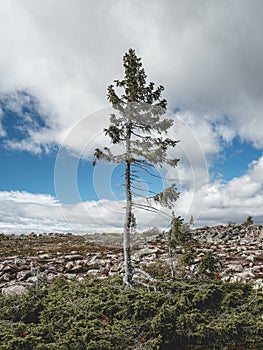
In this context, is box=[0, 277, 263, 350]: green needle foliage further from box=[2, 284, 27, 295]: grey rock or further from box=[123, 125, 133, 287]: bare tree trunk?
box=[2, 284, 27, 295]: grey rock

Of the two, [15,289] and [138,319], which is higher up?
[138,319]

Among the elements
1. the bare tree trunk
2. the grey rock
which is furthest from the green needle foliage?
the grey rock

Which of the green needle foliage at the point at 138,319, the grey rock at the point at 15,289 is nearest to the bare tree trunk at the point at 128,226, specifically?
the green needle foliage at the point at 138,319

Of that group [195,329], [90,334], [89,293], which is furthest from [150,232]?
[90,334]

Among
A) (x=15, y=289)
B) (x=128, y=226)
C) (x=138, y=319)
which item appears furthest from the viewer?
(x=15, y=289)

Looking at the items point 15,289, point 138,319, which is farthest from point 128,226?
point 15,289

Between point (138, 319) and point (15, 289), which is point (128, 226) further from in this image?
point (15, 289)

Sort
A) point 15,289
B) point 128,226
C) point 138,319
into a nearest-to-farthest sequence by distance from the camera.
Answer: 1. point 138,319
2. point 128,226
3. point 15,289

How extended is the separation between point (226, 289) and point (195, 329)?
212cm

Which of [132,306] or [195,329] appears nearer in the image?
[195,329]

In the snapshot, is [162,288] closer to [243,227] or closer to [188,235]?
[188,235]

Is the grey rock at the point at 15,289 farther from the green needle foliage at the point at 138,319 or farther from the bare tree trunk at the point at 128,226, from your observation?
the bare tree trunk at the point at 128,226

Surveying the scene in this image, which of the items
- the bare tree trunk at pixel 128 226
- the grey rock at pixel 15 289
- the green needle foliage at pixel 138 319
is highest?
the bare tree trunk at pixel 128 226

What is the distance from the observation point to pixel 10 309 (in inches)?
282
